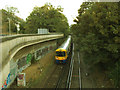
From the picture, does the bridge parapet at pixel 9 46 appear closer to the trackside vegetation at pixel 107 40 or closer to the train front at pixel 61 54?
the trackside vegetation at pixel 107 40

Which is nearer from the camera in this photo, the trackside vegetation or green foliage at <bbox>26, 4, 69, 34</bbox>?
the trackside vegetation

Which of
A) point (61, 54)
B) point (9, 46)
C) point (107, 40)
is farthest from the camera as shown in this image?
point (61, 54)

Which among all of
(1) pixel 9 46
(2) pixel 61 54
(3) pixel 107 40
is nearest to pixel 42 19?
(2) pixel 61 54

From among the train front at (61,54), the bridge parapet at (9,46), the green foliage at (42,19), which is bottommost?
the train front at (61,54)

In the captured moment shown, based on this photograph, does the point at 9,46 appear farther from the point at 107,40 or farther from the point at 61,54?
the point at 61,54

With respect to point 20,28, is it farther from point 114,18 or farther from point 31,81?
point 114,18

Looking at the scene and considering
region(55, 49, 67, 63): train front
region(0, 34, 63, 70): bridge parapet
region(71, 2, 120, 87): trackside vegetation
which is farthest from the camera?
region(55, 49, 67, 63): train front

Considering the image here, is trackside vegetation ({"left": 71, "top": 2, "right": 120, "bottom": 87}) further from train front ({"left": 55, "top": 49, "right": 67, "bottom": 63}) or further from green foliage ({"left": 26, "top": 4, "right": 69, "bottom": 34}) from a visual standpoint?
green foliage ({"left": 26, "top": 4, "right": 69, "bottom": 34})

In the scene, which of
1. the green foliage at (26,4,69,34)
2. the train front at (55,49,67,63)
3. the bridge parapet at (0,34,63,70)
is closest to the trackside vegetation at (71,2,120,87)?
the train front at (55,49,67,63)

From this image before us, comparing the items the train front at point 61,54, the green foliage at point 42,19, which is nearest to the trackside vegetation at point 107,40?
the train front at point 61,54

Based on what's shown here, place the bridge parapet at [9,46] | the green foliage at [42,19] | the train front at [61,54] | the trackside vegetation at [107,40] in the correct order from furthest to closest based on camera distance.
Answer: the green foliage at [42,19] → the train front at [61,54] → the trackside vegetation at [107,40] → the bridge parapet at [9,46]

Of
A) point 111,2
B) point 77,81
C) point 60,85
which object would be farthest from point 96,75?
point 111,2

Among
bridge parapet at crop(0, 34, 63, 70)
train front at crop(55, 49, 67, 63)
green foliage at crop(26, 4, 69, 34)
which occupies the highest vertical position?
green foliage at crop(26, 4, 69, 34)

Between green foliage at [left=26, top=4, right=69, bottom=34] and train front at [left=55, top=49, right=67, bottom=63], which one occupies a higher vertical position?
green foliage at [left=26, top=4, right=69, bottom=34]
